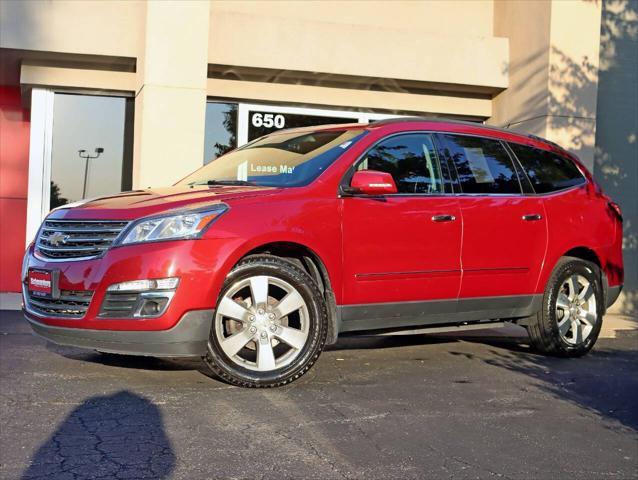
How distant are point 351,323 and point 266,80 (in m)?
6.60

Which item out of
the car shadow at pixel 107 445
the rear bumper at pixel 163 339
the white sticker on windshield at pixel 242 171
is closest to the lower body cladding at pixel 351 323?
the rear bumper at pixel 163 339

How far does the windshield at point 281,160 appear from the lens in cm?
586

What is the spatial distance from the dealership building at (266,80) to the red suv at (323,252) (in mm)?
3777

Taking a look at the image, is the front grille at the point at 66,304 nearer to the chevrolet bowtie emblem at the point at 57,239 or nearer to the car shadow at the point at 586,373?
the chevrolet bowtie emblem at the point at 57,239

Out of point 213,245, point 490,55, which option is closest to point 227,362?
point 213,245

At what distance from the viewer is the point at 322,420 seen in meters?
4.68

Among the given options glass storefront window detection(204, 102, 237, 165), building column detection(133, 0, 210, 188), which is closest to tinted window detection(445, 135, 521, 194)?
building column detection(133, 0, 210, 188)

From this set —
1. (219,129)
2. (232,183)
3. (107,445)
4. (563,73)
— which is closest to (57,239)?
(232,183)

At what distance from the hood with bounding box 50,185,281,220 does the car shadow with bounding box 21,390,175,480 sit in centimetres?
117

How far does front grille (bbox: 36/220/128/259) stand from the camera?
5184mm

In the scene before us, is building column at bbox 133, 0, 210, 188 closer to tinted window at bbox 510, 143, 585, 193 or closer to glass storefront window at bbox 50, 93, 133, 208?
glass storefront window at bbox 50, 93, 133, 208

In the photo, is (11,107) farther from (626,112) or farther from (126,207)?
(626,112)

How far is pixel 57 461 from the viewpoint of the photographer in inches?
150

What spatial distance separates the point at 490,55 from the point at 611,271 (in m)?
5.25
